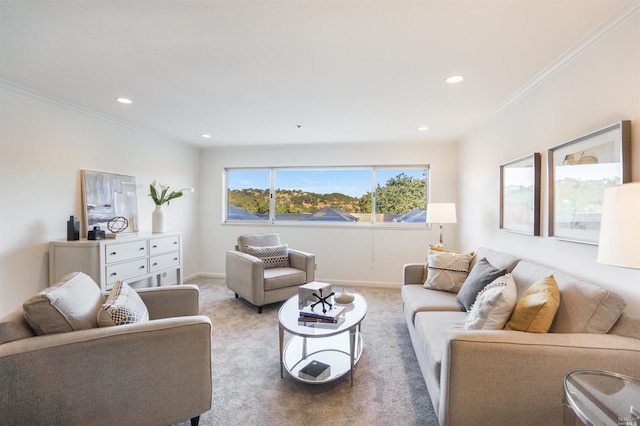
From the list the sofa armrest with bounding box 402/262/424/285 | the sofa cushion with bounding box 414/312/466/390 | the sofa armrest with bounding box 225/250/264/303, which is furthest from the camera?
the sofa armrest with bounding box 225/250/264/303

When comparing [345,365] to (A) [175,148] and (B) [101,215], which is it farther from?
(A) [175,148]

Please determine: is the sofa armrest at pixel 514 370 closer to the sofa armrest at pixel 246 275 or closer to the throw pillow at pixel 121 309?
the throw pillow at pixel 121 309

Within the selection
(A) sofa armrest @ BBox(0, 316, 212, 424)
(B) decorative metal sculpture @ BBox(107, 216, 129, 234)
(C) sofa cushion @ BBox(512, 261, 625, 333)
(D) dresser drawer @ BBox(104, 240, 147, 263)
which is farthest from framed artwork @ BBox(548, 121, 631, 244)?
(B) decorative metal sculpture @ BBox(107, 216, 129, 234)

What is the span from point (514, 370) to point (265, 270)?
2.83 meters

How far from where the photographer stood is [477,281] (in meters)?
2.21

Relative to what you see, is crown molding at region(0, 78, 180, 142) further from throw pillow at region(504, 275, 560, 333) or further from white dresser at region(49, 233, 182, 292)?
throw pillow at region(504, 275, 560, 333)

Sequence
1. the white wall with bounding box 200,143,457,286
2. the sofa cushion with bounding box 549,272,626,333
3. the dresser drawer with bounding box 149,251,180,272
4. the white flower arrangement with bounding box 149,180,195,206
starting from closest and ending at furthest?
the sofa cushion with bounding box 549,272,626,333, the dresser drawer with bounding box 149,251,180,272, the white flower arrangement with bounding box 149,180,195,206, the white wall with bounding box 200,143,457,286

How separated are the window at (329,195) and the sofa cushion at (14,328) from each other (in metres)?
3.68

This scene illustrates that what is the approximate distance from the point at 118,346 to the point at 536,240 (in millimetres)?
2850

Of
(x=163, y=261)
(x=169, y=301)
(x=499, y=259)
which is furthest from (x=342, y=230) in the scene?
(x=169, y=301)

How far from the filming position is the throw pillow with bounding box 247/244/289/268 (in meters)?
3.73

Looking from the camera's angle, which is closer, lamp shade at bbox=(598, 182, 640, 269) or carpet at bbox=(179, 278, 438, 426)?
lamp shade at bbox=(598, 182, 640, 269)

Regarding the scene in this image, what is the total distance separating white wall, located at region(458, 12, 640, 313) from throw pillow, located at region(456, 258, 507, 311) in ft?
1.28

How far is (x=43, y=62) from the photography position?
208cm
